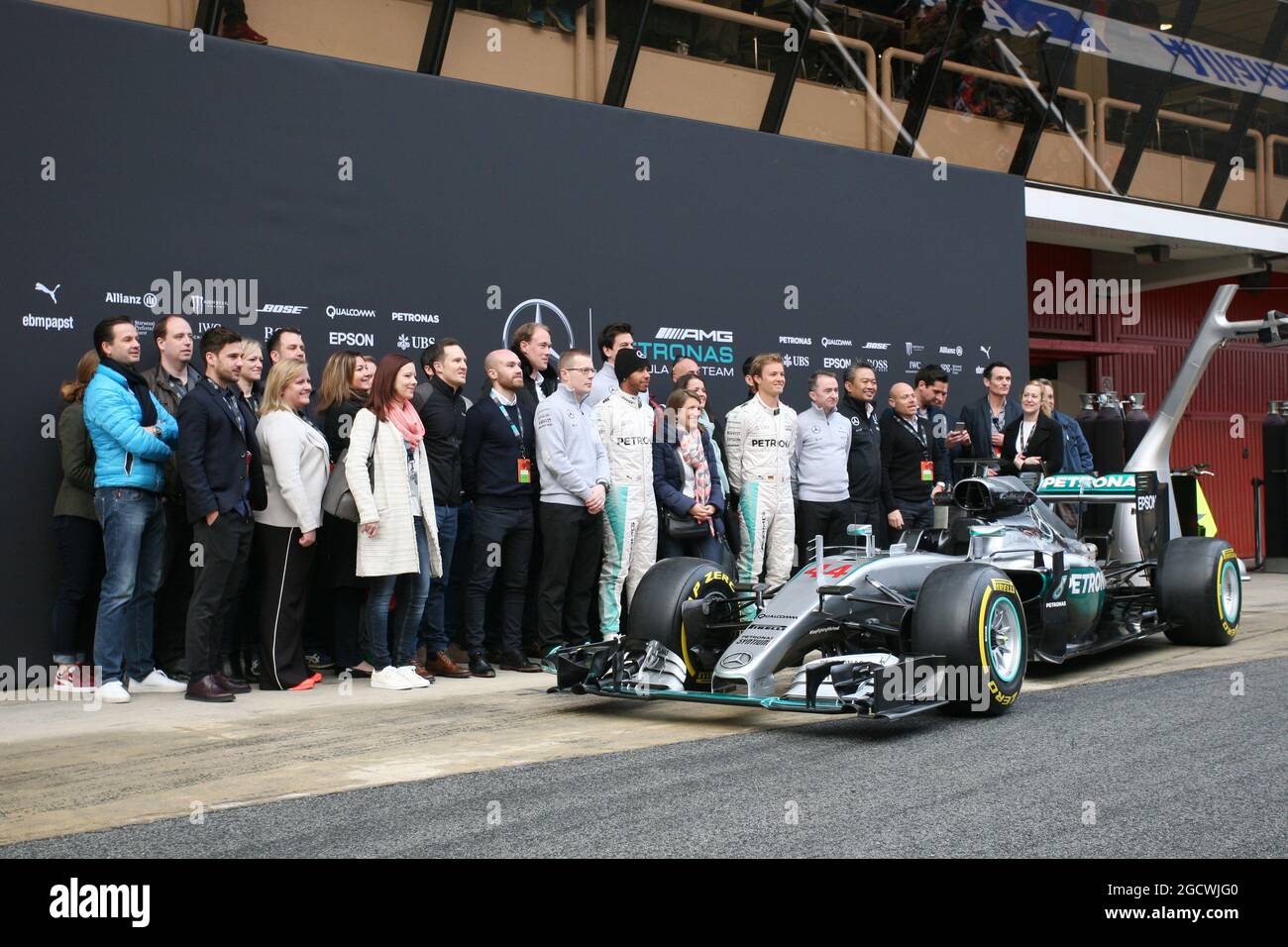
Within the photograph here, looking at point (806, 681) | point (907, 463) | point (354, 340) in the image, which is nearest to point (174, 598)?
point (354, 340)

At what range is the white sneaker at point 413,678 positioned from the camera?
25.2ft

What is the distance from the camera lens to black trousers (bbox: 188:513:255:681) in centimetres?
715

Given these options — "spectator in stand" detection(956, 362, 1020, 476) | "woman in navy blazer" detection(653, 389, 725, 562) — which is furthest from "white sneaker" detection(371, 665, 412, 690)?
"spectator in stand" detection(956, 362, 1020, 476)

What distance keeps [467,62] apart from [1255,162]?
457 inches

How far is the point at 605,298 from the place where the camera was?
10508 millimetres

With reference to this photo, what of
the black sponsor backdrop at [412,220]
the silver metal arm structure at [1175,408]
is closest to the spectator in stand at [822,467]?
the black sponsor backdrop at [412,220]

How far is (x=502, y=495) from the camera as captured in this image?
8.30 meters

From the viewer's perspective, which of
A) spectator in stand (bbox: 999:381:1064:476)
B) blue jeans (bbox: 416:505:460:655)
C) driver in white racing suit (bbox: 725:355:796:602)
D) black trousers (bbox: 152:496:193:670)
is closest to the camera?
black trousers (bbox: 152:496:193:670)

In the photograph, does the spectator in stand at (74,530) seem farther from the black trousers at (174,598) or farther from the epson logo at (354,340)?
the epson logo at (354,340)

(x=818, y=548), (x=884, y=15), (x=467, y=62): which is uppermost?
(x=884, y=15)

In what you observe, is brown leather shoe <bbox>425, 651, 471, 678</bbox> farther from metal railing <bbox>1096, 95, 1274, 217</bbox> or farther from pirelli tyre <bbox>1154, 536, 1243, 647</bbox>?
metal railing <bbox>1096, 95, 1274, 217</bbox>

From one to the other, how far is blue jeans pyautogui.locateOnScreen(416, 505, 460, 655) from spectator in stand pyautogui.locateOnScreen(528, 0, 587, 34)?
4.64 metres
